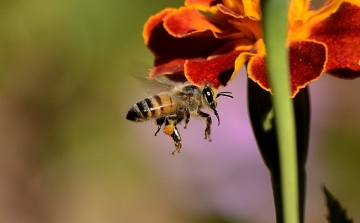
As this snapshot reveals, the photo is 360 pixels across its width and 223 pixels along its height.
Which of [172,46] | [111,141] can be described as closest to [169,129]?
[172,46]

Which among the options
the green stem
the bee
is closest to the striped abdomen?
the bee

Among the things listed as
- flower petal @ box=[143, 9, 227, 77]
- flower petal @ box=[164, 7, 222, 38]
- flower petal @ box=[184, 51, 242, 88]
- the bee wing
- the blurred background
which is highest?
flower petal @ box=[164, 7, 222, 38]

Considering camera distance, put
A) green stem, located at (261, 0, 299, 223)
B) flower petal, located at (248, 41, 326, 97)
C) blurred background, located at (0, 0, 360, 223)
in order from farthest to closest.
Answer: blurred background, located at (0, 0, 360, 223) < flower petal, located at (248, 41, 326, 97) < green stem, located at (261, 0, 299, 223)

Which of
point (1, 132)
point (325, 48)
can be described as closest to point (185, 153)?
point (1, 132)

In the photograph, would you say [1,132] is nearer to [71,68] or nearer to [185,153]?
[71,68]

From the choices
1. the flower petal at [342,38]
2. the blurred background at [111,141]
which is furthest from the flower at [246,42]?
the blurred background at [111,141]

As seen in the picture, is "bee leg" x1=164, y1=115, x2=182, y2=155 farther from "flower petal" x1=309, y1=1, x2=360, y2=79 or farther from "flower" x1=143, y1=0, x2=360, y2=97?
"flower petal" x1=309, y1=1, x2=360, y2=79
